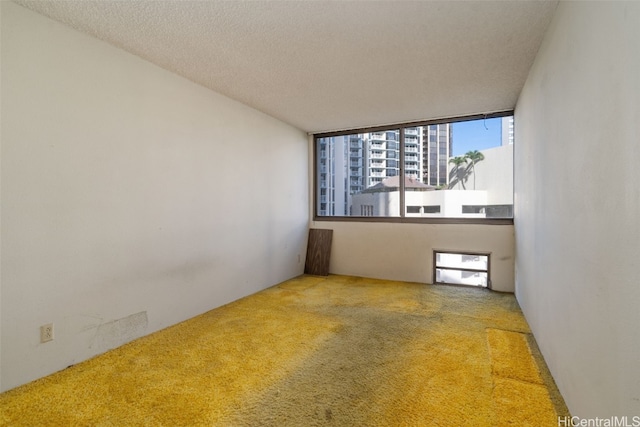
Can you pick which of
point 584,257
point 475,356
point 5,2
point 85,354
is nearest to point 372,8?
point 584,257

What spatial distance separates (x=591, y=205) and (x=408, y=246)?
3.28 meters

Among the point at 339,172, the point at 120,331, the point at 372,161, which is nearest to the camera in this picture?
the point at 120,331

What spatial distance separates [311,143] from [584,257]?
4.39 meters

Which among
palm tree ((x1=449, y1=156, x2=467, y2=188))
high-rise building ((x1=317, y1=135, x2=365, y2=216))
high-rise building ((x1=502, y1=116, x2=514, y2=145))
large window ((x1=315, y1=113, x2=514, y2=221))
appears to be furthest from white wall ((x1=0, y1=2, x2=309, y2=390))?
high-rise building ((x1=502, y1=116, x2=514, y2=145))

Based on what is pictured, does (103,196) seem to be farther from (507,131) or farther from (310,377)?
(507,131)

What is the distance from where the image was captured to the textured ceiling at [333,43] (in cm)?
197

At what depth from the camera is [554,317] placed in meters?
1.97

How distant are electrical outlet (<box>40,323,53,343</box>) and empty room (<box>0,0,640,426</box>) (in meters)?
0.03

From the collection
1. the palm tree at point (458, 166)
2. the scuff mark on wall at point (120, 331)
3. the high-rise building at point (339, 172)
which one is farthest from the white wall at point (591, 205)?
the scuff mark on wall at point (120, 331)

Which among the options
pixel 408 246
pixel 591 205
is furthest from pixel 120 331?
pixel 408 246

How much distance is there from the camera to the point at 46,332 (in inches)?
81.2

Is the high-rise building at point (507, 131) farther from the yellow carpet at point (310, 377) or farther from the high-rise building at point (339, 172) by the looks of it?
the yellow carpet at point (310, 377)

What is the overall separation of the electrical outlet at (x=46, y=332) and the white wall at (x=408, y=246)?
375 centimetres

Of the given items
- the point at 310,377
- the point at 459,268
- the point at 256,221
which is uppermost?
the point at 256,221
